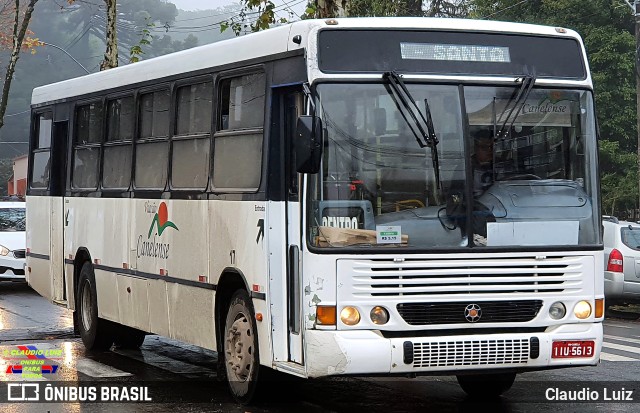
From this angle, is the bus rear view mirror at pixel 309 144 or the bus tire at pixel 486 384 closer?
the bus rear view mirror at pixel 309 144

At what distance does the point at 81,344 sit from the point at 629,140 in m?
26.4

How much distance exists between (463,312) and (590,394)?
2622mm

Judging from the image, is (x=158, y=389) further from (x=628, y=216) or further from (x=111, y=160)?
(x=628, y=216)

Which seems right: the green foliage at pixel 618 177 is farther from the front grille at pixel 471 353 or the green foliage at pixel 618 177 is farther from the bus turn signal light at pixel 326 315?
the bus turn signal light at pixel 326 315

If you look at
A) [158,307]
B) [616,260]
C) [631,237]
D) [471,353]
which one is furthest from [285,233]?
[631,237]

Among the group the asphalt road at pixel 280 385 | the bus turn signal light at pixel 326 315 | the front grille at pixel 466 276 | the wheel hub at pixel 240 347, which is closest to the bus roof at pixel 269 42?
the front grille at pixel 466 276

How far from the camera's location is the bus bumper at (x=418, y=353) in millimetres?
8938

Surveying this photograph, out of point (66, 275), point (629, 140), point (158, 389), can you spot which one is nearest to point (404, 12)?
point (629, 140)

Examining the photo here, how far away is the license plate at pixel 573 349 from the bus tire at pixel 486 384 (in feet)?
4.87

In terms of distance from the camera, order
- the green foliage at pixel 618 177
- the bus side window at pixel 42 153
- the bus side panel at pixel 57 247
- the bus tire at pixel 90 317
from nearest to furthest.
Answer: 1. the bus tire at pixel 90 317
2. the bus side panel at pixel 57 247
3. the bus side window at pixel 42 153
4. the green foliage at pixel 618 177

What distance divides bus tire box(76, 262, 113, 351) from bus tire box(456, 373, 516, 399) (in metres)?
5.02

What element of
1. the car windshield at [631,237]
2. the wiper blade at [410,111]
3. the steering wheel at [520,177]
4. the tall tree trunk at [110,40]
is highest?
the tall tree trunk at [110,40]

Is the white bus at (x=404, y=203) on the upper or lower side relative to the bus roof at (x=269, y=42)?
lower

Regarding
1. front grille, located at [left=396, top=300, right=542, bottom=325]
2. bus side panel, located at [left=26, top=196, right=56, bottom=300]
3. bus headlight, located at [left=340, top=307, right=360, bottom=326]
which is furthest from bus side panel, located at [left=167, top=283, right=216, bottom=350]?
bus side panel, located at [left=26, top=196, right=56, bottom=300]
